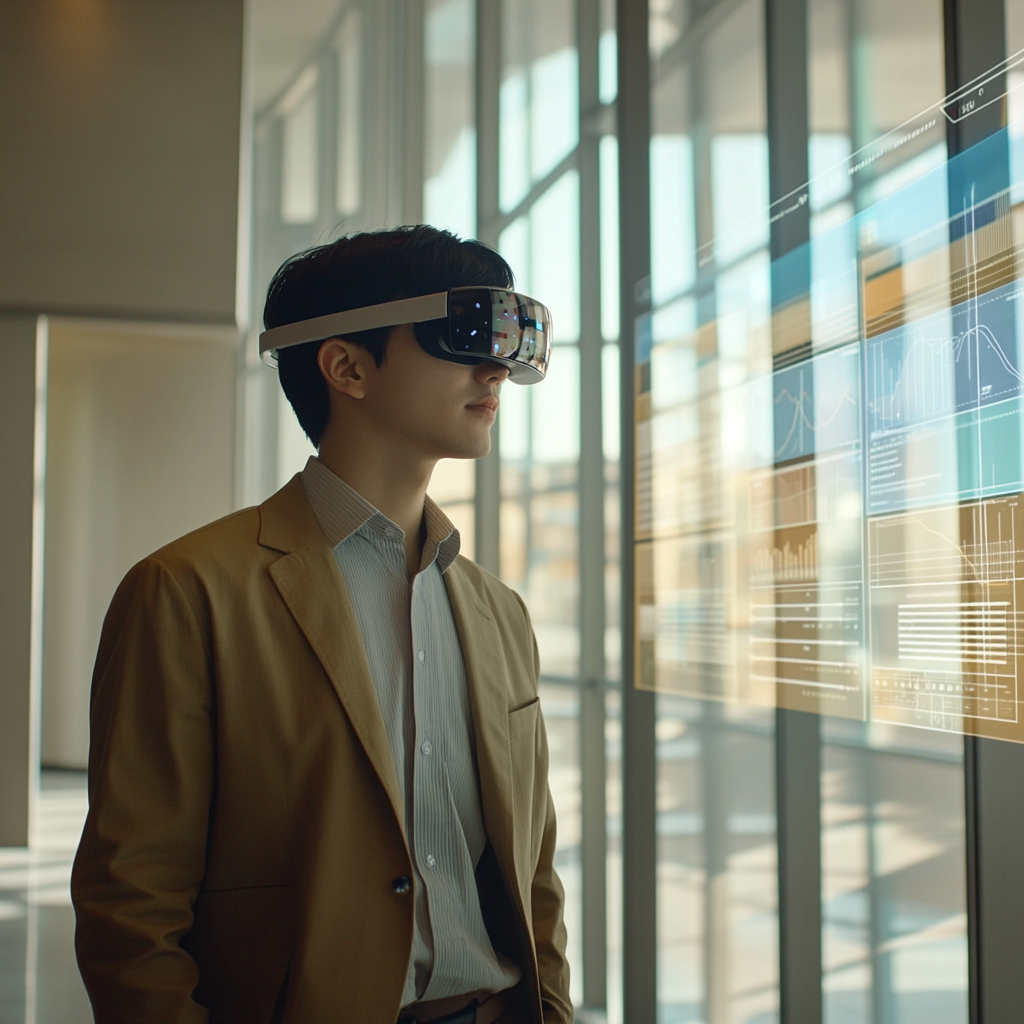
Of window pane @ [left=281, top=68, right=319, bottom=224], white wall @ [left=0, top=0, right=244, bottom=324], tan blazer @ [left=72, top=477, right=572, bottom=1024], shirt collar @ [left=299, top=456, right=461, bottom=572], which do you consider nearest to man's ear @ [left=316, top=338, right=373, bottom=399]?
shirt collar @ [left=299, top=456, right=461, bottom=572]

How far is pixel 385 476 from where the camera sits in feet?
4.86

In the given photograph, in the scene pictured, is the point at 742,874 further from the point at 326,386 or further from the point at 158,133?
the point at 158,133

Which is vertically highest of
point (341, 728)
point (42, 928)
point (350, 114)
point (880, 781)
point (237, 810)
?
point (350, 114)

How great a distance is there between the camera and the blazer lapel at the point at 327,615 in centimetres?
125

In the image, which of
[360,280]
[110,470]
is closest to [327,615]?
[360,280]

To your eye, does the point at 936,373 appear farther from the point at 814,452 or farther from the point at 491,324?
the point at 491,324

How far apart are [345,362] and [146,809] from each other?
2.23 ft

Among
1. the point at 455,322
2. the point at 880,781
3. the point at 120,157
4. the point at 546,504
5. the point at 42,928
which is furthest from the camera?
the point at 120,157

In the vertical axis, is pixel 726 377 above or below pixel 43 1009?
above

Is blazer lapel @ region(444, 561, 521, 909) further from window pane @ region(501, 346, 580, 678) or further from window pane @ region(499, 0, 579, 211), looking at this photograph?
window pane @ region(499, 0, 579, 211)

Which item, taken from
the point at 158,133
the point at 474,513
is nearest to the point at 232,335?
the point at 158,133

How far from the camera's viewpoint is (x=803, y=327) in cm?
237

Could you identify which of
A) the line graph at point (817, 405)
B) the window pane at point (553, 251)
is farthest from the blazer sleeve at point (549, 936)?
the window pane at point (553, 251)

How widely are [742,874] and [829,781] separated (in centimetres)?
211
